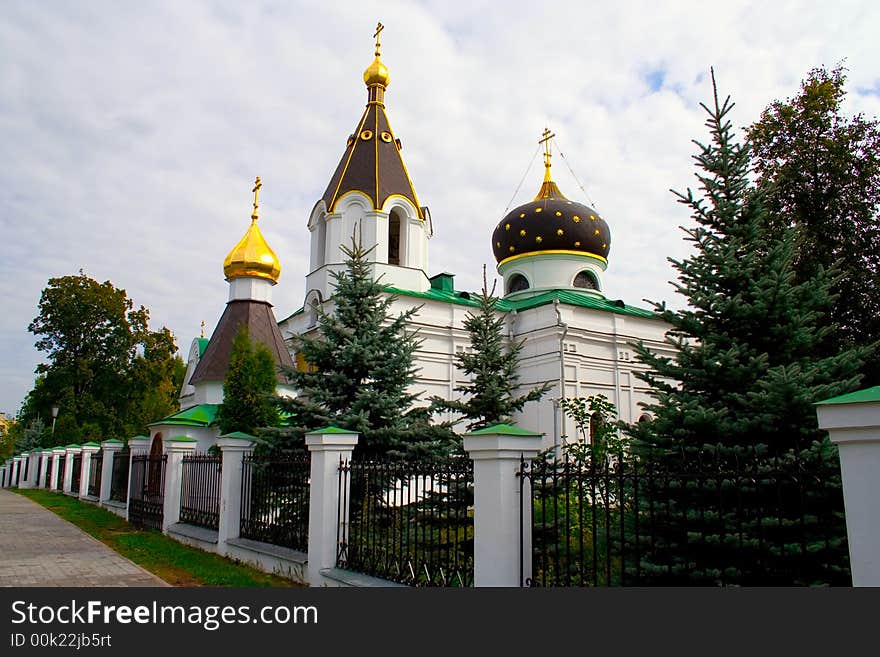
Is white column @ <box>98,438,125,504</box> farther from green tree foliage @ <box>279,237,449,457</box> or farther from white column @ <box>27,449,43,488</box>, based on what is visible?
white column @ <box>27,449,43,488</box>

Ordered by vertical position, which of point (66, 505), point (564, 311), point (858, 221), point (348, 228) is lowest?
point (66, 505)

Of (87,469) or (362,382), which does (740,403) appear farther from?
(87,469)

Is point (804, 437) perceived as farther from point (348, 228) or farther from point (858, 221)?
point (348, 228)

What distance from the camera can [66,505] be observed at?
54.9ft

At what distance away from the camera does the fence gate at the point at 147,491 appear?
12.0m

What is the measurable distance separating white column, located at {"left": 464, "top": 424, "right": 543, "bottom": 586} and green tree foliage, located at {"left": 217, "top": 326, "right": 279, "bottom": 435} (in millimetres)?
8299

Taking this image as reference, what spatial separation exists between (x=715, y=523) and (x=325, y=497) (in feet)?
12.1

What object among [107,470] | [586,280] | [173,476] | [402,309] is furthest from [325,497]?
[586,280]

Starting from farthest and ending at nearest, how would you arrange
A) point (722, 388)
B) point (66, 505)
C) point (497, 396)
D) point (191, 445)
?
point (66, 505), point (191, 445), point (497, 396), point (722, 388)

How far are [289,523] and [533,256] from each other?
1896 centimetres

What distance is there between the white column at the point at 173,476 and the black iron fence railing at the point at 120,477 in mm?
3535

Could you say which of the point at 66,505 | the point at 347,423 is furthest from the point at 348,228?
the point at 347,423

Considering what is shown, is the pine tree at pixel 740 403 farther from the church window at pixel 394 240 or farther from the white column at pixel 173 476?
the church window at pixel 394 240

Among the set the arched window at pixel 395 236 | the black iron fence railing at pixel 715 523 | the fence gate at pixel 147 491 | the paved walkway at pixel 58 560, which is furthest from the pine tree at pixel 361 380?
the arched window at pixel 395 236
